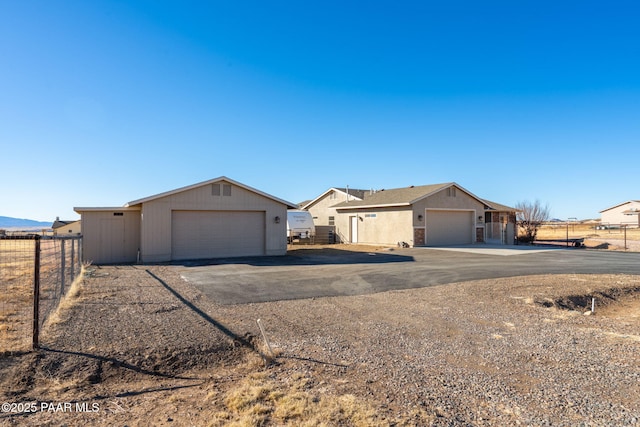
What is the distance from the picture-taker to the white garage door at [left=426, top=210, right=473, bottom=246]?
81.9 feet

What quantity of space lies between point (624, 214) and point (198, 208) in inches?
2755

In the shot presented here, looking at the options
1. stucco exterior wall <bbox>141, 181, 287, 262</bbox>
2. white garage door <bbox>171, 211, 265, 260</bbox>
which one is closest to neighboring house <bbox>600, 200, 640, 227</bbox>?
stucco exterior wall <bbox>141, 181, 287, 262</bbox>

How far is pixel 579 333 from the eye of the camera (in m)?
6.43

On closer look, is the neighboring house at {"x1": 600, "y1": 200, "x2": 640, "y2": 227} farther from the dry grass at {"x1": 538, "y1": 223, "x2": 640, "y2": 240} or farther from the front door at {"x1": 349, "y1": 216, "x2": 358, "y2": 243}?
the front door at {"x1": 349, "y1": 216, "x2": 358, "y2": 243}

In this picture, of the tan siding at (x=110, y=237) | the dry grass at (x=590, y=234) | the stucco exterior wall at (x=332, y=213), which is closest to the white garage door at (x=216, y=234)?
the tan siding at (x=110, y=237)

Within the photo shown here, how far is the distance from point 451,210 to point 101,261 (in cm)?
2032

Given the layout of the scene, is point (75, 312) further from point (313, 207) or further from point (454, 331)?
point (313, 207)

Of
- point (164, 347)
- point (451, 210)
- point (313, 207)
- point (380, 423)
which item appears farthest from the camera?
point (313, 207)

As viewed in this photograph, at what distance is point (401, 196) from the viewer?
2617cm

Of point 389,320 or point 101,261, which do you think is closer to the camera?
point 389,320

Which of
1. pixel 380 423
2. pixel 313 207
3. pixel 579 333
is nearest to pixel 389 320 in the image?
pixel 579 333

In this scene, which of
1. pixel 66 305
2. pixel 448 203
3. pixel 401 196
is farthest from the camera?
pixel 401 196

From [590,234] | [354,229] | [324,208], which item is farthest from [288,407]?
[590,234]

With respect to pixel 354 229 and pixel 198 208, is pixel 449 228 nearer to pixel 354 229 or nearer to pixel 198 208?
pixel 354 229
